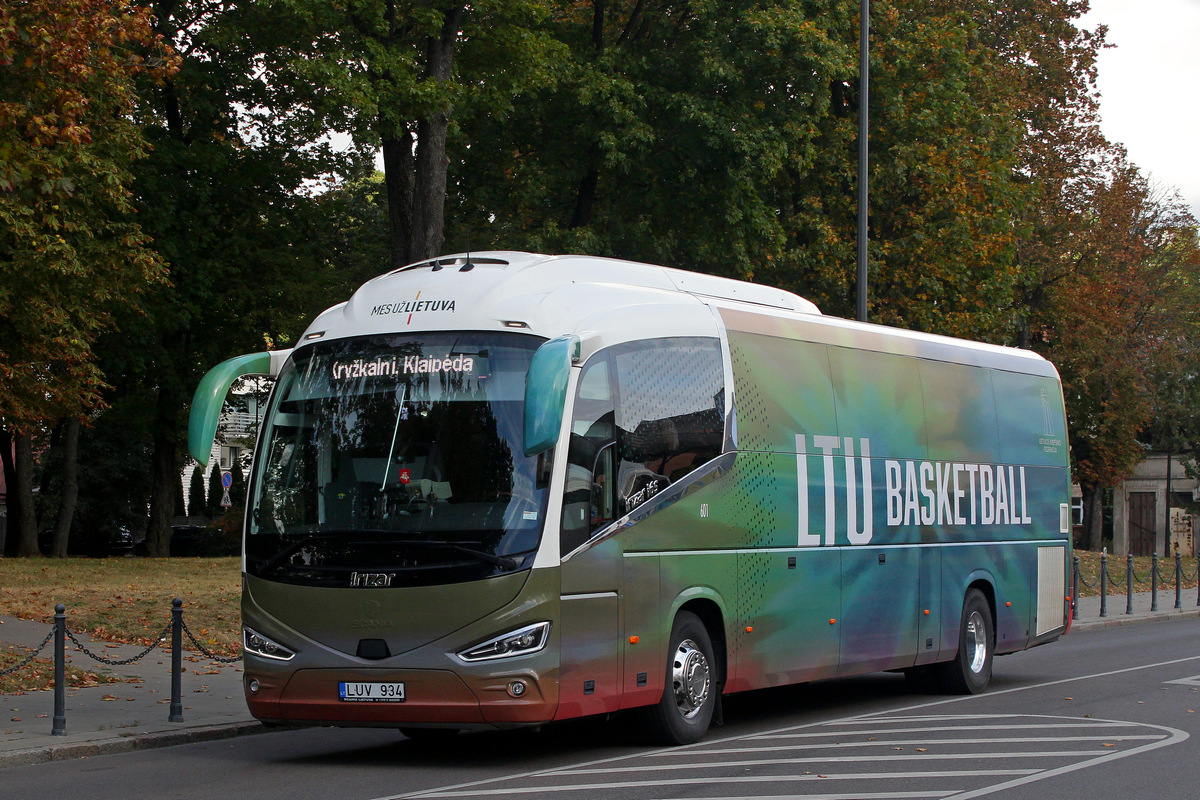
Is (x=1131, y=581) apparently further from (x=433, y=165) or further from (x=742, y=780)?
(x=742, y=780)

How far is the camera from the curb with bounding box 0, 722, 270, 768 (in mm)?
10617

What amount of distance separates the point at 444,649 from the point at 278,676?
1.36m

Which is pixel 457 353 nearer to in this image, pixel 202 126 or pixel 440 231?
pixel 440 231

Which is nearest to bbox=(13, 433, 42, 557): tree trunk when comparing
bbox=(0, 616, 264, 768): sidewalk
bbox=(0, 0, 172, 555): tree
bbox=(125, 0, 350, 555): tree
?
bbox=(125, 0, 350, 555): tree

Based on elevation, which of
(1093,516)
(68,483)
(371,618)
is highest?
(68,483)

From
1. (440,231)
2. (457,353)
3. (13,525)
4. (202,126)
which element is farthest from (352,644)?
(13,525)

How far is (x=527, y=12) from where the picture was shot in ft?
82.4

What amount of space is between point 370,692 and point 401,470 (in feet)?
4.99

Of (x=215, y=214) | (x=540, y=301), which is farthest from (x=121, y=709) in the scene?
(x=215, y=214)

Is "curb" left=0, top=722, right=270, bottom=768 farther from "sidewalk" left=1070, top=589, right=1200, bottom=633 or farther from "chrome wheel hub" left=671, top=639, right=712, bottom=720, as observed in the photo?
"sidewalk" left=1070, top=589, right=1200, bottom=633

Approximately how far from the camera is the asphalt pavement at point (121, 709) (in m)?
11.2

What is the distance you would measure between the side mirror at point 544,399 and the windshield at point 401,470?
38.5 inches

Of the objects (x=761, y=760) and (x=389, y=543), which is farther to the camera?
(x=761, y=760)

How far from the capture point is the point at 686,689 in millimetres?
11070
